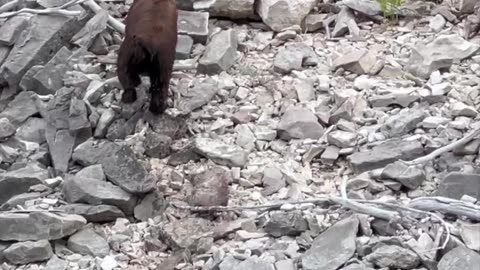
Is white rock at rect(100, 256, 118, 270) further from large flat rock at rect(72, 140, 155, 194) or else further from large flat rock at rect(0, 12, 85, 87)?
large flat rock at rect(0, 12, 85, 87)

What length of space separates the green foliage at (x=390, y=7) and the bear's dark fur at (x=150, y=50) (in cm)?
155

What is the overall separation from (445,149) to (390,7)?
6.15 feet

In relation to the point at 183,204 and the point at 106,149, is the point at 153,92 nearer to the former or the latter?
the point at 106,149

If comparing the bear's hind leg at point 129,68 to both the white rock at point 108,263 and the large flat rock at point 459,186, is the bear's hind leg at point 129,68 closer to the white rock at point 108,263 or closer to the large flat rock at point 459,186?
the white rock at point 108,263

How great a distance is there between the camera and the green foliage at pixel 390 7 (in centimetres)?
675

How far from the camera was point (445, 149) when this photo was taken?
5.20 m

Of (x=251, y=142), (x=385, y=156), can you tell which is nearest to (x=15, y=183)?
(x=251, y=142)

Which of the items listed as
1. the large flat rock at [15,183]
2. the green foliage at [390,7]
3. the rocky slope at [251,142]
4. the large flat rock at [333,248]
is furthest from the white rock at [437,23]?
the large flat rock at [15,183]

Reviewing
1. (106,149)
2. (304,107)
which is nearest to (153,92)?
(106,149)

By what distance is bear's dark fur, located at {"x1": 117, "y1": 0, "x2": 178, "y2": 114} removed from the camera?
19.1ft

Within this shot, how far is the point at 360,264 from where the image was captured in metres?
4.43

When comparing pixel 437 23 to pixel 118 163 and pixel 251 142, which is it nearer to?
pixel 251 142

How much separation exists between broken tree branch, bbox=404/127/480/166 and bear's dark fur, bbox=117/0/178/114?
5.33 feet

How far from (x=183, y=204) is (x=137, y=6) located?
1.51 m
